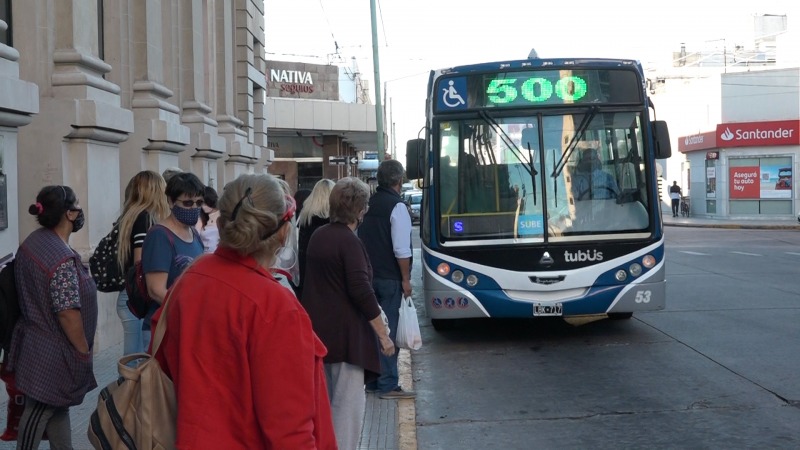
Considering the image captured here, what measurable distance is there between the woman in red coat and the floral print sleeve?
184 cm

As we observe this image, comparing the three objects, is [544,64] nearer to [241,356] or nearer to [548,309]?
[548,309]

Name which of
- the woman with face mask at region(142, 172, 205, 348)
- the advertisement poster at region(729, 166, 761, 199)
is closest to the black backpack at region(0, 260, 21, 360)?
the woman with face mask at region(142, 172, 205, 348)

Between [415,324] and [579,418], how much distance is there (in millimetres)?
1423

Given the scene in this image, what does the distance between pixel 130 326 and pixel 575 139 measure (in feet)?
19.2

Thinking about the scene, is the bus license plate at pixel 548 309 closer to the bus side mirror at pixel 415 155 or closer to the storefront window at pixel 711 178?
the bus side mirror at pixel 415 155

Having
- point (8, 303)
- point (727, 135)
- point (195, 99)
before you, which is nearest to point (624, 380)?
point (8, 303)

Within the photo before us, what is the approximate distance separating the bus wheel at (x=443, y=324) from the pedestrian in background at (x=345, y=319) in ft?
19.2

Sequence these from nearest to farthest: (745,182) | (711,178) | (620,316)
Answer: (620,316)
(745,182)
(711,178)

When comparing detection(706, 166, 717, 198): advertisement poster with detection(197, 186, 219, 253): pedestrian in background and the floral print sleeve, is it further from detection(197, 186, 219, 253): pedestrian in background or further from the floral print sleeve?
the floral print sleeve

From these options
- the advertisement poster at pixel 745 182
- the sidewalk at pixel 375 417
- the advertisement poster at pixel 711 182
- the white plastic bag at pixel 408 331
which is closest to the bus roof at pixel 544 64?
the sidewalk at pixel 375 417

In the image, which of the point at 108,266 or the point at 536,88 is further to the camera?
the point at 536,88

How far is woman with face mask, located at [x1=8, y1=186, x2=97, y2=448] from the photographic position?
458 cm

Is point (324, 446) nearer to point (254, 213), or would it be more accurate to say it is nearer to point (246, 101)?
point (254, 213)

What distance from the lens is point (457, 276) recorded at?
10180 millimetres
